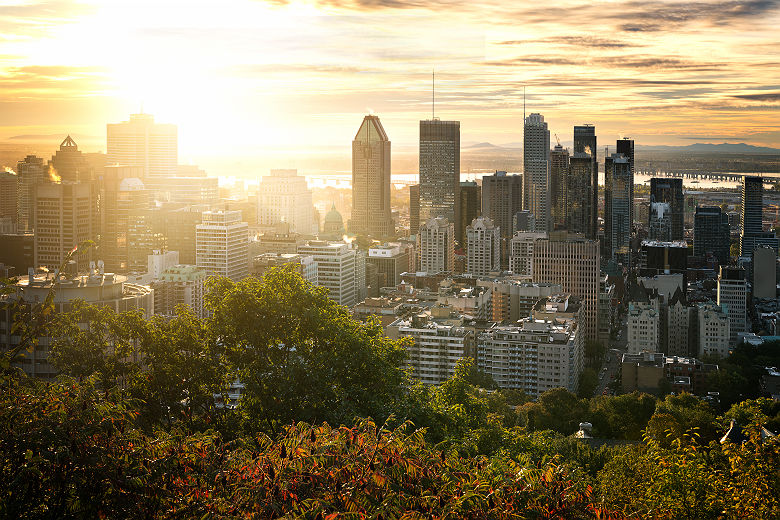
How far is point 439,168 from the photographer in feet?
151

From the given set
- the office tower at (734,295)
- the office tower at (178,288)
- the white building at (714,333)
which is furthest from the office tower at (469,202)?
the white building at (714,333)

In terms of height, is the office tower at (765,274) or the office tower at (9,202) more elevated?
the office tower at (9,202)

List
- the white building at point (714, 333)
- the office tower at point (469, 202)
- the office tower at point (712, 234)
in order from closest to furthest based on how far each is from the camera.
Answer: the white building at point (714, 333)
the office tower at point (712, 234)
the office tower at point (469, 202)

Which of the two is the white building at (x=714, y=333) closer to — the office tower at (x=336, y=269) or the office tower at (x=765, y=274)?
the office tower at (x=765, y=274)

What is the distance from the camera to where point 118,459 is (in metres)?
2.57

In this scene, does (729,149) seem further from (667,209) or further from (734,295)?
(667,209)

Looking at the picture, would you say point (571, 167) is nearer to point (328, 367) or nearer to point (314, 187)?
point (314, 187)

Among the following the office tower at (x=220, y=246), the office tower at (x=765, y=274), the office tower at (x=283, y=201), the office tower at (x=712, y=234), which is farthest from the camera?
the office tower at (x=283, y=201)

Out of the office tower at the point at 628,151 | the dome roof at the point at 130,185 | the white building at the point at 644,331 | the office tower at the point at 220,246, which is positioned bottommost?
the white building at the point at 644,331

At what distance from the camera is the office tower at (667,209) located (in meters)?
42.6

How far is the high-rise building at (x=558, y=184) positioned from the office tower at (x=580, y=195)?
0.76 ft

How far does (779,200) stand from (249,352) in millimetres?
34807

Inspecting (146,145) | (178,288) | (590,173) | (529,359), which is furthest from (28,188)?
(590,173)

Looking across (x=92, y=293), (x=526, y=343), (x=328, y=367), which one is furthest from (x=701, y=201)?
(x=328, y=367)
